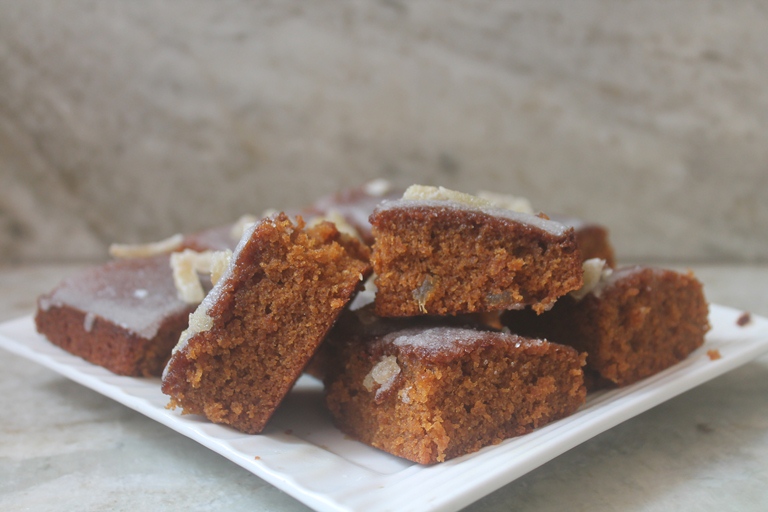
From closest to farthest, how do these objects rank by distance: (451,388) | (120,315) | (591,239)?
(451,388)
(120,315)
(591,239)

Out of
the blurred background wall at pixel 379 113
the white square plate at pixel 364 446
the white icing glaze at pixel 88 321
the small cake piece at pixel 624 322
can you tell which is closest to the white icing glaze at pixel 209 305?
the white square plate at pixel 364 446

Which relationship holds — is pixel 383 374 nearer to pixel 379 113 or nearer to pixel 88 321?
pixel 88 321

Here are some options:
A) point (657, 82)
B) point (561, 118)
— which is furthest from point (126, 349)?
point (657, 82)

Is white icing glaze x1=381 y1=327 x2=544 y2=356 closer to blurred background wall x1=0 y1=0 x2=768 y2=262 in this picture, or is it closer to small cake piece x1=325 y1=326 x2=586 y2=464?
small cake piece x1=325 y1=326 x2=586 y2=464

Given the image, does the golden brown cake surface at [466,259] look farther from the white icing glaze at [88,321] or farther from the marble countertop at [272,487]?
the white icing glaze at [88,321]

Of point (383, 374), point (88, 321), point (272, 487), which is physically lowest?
point (272, 487)

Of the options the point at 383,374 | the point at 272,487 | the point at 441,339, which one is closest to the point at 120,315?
the point at 272,487

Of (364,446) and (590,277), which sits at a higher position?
(590,277)
